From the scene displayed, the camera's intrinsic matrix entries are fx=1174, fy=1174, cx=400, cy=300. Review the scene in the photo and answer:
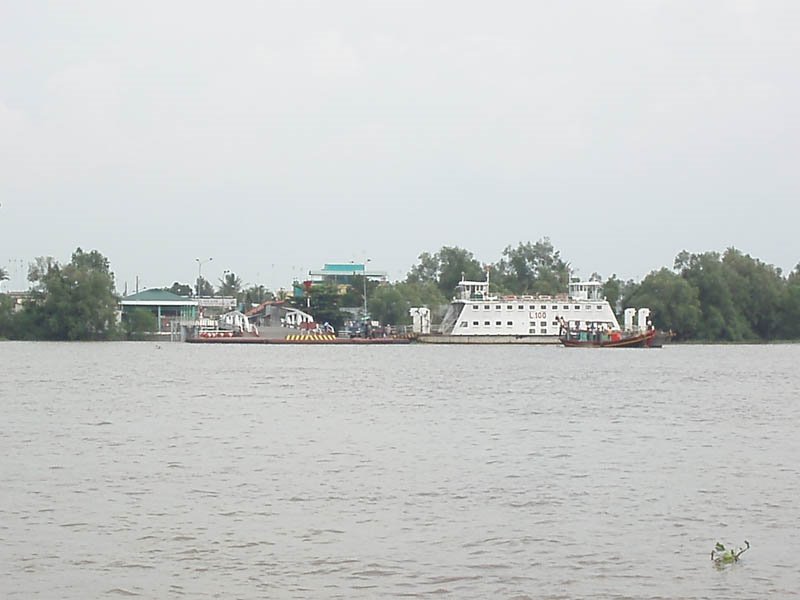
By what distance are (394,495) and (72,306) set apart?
10323 centimetres

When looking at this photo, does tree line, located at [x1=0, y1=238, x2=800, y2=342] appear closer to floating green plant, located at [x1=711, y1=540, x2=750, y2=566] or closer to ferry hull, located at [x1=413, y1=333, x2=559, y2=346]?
ferry hull, located at [x1=413, y1=333, x2=559, y2=346]

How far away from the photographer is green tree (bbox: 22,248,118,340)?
119062 millimetres

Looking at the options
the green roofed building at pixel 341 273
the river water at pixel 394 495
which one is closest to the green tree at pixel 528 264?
the green roofed building at pixel 341 273

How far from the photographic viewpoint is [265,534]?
18.1 meters

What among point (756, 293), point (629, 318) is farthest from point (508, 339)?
point (756, 293)

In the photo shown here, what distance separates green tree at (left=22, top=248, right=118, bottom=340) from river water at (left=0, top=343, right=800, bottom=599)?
72.8 metres

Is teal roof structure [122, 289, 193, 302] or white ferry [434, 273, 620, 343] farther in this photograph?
teal roof structure [122, 289, 193, 302]

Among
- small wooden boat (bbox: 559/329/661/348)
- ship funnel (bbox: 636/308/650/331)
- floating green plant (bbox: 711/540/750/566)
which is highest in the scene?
ship funnel (bbox: 636/308/650/331)

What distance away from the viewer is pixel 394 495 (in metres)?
21.8

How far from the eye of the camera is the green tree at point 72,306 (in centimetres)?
11906

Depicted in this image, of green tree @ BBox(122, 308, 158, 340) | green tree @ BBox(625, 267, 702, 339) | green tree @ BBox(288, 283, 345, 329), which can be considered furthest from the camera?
green tree @ BBox(288, 283, 345, 329)

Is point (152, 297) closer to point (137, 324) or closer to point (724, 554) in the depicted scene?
point (137, 324)

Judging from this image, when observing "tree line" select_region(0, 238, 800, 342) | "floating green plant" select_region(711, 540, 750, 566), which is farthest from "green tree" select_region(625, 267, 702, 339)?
"floating green plant" select_region(711, 540, 750, 566)

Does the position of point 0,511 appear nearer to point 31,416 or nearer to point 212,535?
point 212,535
